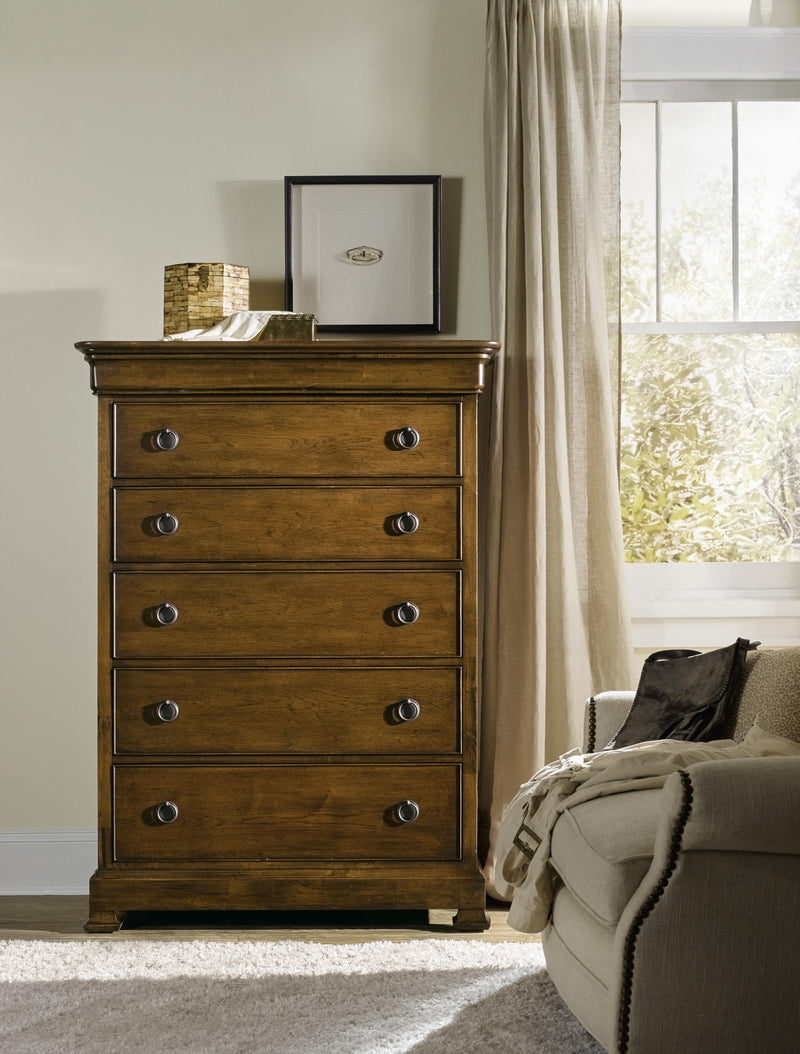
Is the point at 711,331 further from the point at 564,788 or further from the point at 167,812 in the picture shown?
the point at 167,812

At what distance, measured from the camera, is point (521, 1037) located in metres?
2.15

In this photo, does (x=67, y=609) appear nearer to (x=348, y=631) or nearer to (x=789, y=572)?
(x=348, y=631)

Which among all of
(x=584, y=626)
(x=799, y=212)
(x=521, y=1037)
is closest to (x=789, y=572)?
(x=584, y=626)

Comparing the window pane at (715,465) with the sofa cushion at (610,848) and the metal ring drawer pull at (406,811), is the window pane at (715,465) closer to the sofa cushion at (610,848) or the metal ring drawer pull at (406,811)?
the metal ring drawer pull at (406,811)

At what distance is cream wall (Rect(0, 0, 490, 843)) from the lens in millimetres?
3344

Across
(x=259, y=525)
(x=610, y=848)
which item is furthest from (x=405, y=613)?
(x=610, y=848)

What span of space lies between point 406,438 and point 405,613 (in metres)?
0.47

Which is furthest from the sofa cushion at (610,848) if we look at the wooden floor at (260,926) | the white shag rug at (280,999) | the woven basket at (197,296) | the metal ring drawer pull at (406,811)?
the woven basket at (197,296)

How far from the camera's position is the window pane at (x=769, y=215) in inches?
135

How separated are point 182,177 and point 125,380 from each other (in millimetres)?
944

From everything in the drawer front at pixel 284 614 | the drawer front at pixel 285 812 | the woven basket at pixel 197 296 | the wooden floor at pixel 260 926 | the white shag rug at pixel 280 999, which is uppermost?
the woven basket at pixel 197 296

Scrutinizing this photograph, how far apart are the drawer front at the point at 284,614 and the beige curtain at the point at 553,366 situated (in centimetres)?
44

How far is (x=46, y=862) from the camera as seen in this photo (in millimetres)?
3322

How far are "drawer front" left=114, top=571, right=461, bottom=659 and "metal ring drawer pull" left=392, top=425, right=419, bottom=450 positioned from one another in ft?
1.12
